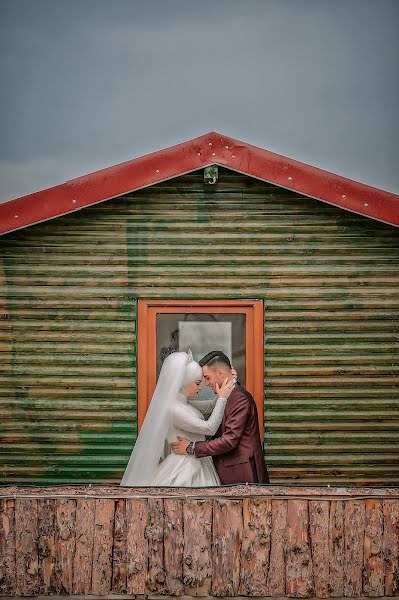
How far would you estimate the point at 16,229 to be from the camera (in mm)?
7961

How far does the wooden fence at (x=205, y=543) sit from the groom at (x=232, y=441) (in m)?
1.24

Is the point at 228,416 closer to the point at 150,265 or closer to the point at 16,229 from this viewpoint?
the point at 150,265

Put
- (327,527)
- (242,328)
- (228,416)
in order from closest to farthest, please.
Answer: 1. (327,527)
2. (228,416)
3. (242,328)

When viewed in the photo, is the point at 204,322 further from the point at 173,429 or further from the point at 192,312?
the point at 173,429

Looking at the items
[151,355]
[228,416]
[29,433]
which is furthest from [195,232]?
[29,433]

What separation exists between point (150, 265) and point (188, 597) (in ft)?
10.2

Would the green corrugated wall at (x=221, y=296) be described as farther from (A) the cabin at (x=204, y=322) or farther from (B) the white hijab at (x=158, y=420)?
(B) the white hijab at (x=158, y=420)

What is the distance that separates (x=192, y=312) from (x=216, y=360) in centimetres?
61

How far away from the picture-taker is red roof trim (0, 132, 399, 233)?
789cm

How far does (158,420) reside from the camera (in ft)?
25.9

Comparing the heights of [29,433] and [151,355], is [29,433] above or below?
below

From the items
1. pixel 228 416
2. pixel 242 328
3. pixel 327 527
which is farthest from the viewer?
pixel 242 328

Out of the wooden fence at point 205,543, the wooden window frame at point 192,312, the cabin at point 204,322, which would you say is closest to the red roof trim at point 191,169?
the cabin at point 204,322

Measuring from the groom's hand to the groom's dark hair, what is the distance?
0.71 metres
